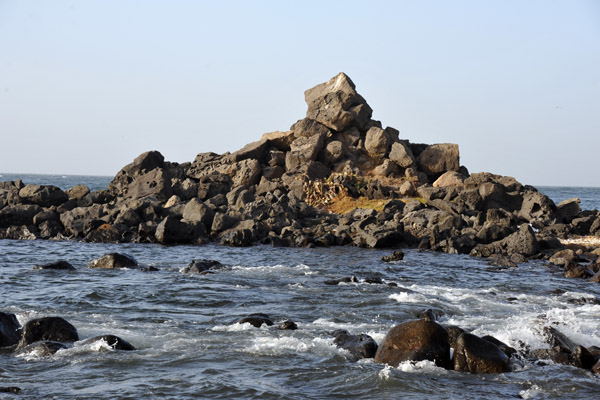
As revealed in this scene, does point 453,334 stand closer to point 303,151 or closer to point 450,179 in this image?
point 450,179

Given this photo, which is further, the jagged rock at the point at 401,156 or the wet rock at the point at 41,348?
the jagged rock at the point at 401,156

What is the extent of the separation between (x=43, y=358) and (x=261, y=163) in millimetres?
33684

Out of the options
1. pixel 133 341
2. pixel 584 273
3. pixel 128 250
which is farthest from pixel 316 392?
pixel 128 250

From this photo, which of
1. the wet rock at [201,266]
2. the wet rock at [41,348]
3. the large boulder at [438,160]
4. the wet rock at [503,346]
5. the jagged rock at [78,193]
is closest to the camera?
the wet rock at [41,348]

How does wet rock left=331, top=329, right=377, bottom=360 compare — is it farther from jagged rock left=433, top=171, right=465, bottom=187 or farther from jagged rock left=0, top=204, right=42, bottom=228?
jagged rock left=433, top=171, right=465, bottom=187

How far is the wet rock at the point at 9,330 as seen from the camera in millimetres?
12672

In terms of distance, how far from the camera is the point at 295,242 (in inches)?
1261

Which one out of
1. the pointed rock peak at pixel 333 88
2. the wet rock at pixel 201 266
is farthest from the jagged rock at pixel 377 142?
the wet rock at pixel 201 266

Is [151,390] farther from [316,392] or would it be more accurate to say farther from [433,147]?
[433,147]

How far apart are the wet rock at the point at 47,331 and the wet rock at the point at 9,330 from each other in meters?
0.27

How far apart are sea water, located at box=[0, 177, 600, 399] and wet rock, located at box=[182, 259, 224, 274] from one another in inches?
18.9

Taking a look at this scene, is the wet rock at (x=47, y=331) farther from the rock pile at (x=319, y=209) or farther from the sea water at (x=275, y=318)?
the rock pile at (x=319, y=209)

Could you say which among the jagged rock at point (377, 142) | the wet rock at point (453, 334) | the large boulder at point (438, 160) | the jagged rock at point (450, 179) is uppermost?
the jagged rock at point (377, 142)

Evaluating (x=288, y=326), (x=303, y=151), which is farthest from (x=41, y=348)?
(x=303, y=151)
